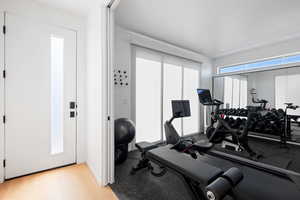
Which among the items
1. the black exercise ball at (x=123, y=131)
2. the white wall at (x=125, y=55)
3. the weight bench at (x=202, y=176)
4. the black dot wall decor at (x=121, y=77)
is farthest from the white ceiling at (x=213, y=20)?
the weight bench at (x=202, y=176)

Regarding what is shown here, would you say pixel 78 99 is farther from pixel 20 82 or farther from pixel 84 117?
pixel 20 82

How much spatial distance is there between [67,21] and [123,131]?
2.18 m

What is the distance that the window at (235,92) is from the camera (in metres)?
3.98

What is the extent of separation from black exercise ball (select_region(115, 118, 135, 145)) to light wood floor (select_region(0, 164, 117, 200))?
2.19 feet

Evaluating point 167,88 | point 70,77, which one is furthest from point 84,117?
point 167,88

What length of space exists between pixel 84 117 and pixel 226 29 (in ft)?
11.9

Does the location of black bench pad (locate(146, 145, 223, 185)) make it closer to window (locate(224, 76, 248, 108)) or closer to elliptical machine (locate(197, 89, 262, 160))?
elliptical machine (locate(197, 89, 262, 160))

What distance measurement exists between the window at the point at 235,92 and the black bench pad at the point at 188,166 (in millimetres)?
3632

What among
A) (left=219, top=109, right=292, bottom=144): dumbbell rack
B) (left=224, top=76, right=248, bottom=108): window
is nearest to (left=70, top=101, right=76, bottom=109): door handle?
(left=219, top=109, right=292, bottom=144): dumbbell rack

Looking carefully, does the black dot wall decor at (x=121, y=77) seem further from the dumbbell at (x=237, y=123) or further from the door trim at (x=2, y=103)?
the dumbbell at (x=237, y=123)

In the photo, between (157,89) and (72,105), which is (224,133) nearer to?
(157,89)

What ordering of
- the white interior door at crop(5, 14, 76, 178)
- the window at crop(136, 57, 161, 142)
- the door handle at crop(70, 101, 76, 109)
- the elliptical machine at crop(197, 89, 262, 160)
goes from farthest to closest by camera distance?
1. the window at crop(136, 57, 161, 142)
2. the elliptical machine at crop(197, 89, 262, 160)
3. the door handle at crop(70, 101, 76, 109)
4. the white interior door at crop(5, 14, 76, 178)

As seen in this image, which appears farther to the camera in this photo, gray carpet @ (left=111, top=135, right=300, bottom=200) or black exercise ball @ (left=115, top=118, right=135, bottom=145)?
black exercise ball @ (left=115, top=118, right=135, bottom=145)

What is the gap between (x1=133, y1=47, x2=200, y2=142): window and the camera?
3.12 meters
